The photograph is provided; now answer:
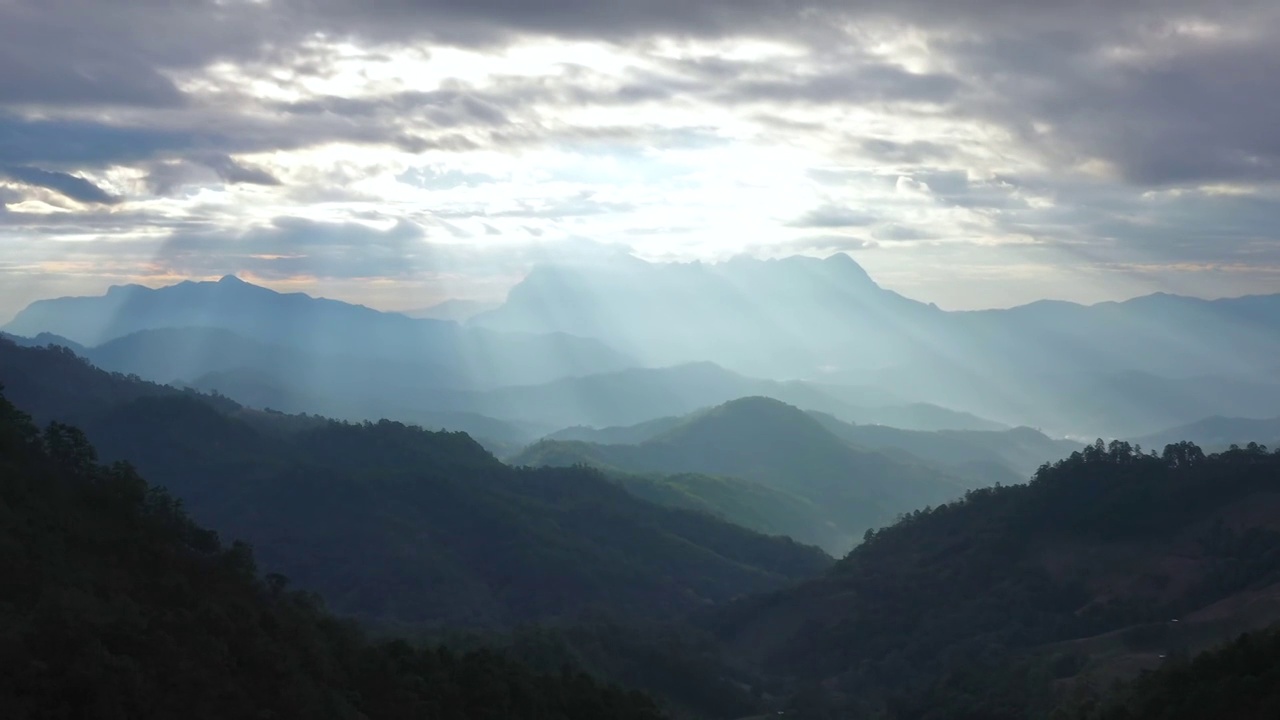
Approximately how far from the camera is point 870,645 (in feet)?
296

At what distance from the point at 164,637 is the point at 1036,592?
245 ft

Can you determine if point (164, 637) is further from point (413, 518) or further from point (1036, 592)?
point (413, 518)

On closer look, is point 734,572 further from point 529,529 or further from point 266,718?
point 266,718

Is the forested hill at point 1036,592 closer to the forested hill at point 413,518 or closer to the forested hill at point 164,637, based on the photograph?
the forested hill at point 413,518

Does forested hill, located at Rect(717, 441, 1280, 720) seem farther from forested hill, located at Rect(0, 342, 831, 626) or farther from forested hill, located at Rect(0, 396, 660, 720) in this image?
forested hill, located at Rect(0, 396, 660, 720)

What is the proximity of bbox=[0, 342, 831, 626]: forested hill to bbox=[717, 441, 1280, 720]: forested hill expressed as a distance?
72.4 ft

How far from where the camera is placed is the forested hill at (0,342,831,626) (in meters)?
111

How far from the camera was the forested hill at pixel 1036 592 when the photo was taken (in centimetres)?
6894

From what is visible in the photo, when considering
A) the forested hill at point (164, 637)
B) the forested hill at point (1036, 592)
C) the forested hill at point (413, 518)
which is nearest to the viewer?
the forested hill at point (164, 637)

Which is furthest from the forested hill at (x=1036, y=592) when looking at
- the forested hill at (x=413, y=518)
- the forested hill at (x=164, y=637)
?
the forested hill at (x=164, y=637)

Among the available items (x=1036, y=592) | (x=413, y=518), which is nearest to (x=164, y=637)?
(x=1036, y=592)

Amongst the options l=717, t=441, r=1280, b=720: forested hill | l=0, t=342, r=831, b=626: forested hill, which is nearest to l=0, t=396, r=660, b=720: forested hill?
l=717, t=441, r=1280, b=720: forested hill

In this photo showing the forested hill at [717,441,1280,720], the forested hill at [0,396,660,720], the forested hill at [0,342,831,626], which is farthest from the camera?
the forested hill at [0,342,831,626]

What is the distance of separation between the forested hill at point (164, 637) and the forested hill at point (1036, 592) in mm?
32135
